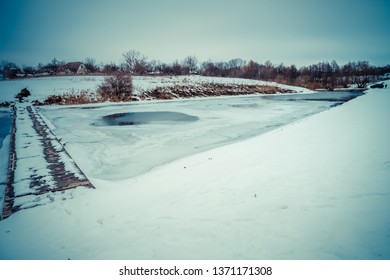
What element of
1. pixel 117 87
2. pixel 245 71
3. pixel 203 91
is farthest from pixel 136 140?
pixel 245 71

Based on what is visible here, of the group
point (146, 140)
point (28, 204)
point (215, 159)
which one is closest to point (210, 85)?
point (146, 140)

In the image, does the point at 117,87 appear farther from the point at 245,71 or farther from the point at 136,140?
the point at 245,71

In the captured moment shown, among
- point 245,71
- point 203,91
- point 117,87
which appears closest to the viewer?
point 117,87

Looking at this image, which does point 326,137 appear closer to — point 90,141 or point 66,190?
point 66,190

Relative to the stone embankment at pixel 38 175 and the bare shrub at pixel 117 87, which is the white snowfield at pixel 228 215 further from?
the bare shrub at pixel 117 87

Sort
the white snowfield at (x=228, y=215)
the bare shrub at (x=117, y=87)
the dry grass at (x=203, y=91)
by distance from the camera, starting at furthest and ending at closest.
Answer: the dry grass at (x=203, y=91)
the bare shrub at (x=117, y=87)
the white snowfield at (x=228, y=215)

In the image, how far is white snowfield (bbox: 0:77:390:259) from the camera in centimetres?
297

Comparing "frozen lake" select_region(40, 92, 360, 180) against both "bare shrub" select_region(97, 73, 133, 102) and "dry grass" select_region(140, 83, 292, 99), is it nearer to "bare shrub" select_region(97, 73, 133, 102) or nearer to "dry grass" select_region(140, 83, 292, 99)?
"bare shrub" select_region(97, 73, 133, 102)

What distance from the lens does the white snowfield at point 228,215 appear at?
2.97m

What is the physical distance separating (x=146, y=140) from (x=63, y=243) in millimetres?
5738

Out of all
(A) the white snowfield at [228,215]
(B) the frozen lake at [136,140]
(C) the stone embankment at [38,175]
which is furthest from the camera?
(B) the frozen lake at [136,140]

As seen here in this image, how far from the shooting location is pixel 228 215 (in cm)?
366

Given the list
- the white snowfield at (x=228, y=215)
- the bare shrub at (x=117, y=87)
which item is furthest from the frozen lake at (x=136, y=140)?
the bare shrub at (x=117, y=87)

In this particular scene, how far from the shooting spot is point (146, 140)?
8.88 metres
